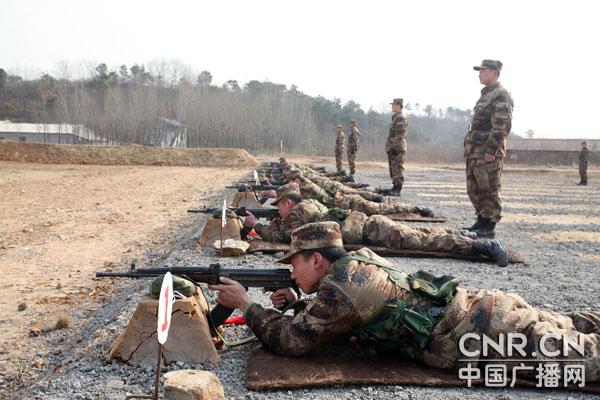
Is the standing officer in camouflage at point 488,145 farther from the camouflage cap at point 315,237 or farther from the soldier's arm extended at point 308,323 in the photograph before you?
the soldier's arm extended at point 308,323

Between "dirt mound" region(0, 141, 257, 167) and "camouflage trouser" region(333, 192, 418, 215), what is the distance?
83.8 feet

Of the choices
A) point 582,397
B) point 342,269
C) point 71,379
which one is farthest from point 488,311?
point 71,379

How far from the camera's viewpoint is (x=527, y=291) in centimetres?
537

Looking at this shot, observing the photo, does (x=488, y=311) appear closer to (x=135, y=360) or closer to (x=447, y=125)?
(x=135, y=360)

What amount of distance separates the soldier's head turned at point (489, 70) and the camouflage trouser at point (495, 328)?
203 inches

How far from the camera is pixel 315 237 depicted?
3.33 meters

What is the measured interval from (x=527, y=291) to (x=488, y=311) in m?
2.38

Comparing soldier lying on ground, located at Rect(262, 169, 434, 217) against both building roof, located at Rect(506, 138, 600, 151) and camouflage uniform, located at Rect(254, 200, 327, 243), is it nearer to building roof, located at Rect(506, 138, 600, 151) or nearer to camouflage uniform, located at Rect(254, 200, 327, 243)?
camouflage uniform, located at Rect(254, 200, 327, 243)

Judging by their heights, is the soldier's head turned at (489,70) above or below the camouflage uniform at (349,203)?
above

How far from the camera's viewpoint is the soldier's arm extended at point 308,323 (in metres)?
3.21

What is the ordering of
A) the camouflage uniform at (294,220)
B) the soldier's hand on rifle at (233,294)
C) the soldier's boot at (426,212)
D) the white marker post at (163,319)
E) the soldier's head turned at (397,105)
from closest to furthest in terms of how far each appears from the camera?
the white marker post at (163,319) < the soldier's hand on rifle at (233,294) < the camouflage uniform at (294,220) < the soldier's boot at (426,212) < the soldier's head turned at (397,105)

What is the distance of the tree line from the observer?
53.6 m

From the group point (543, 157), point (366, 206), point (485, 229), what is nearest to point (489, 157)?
point (485, 229)

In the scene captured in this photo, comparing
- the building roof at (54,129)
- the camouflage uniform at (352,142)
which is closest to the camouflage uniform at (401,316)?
the camouflage uniform at (352,142)
